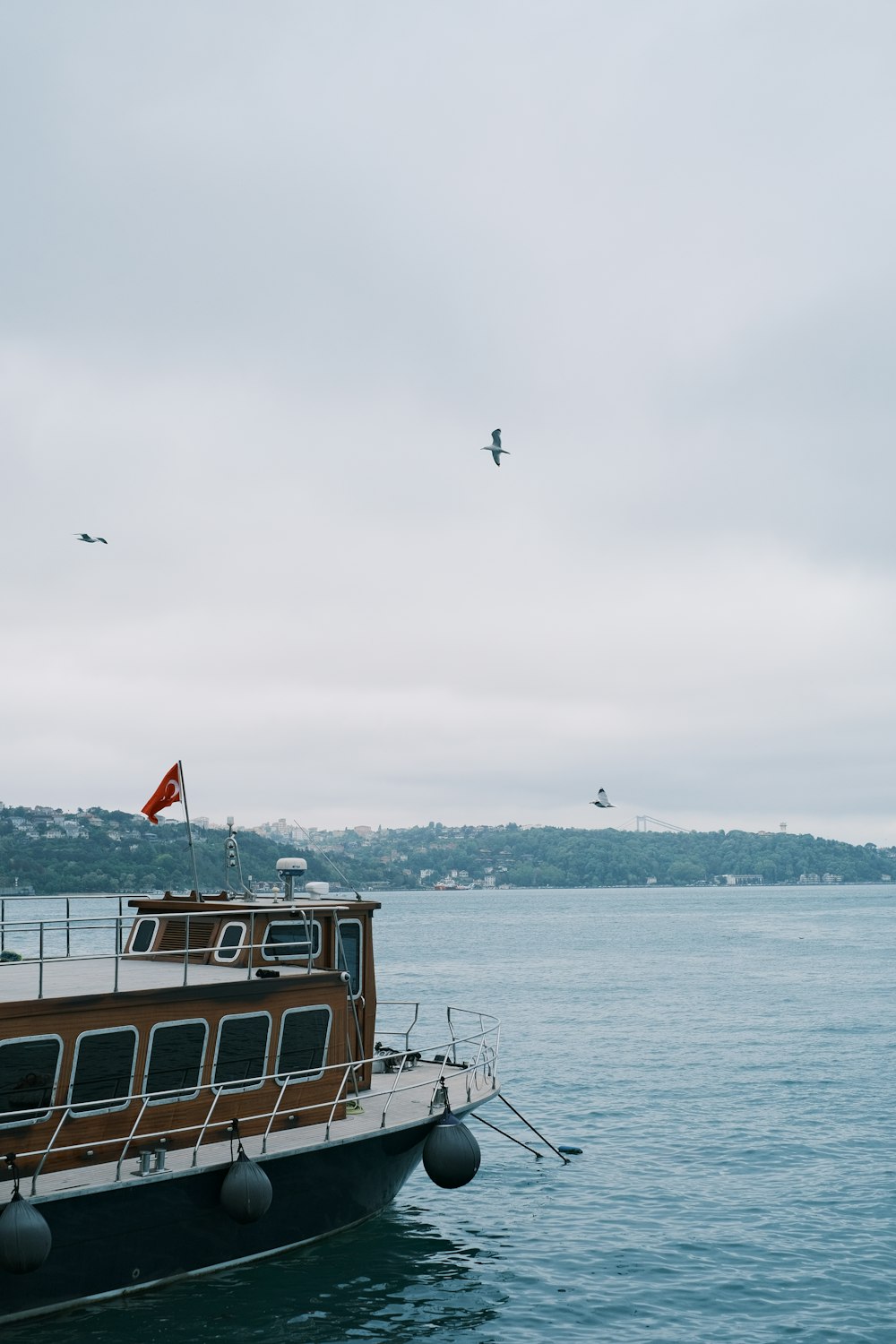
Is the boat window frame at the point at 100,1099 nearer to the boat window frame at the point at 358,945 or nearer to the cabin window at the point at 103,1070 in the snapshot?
the cabin window at the point at 103,1070

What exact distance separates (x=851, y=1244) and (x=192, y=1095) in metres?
10.8

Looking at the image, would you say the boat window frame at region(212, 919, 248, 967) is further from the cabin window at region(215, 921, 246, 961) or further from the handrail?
the handrail

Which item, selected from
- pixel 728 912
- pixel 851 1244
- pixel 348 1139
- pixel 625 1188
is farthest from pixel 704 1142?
pixel 728 912

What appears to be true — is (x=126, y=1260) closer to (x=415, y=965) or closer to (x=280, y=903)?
(x=280, y=903)

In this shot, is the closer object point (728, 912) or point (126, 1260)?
point (126, 1260)

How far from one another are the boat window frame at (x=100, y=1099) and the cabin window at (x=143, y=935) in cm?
413

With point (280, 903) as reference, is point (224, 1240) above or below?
below

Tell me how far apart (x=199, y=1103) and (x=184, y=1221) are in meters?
1.43

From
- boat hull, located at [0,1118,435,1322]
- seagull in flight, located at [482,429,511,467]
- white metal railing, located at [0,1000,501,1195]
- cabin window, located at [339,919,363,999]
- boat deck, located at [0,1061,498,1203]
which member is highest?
seagull in flight, located at [482,429,511,467]

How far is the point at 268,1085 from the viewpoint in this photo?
16.5m

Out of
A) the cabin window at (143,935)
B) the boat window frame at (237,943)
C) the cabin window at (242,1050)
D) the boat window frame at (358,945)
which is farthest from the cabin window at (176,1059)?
the cabin window at (143,935)

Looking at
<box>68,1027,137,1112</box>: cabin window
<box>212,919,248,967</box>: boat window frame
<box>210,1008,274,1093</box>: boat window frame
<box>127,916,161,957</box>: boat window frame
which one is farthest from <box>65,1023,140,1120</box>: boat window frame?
<box>127,916,161,957</box>: boat window frame

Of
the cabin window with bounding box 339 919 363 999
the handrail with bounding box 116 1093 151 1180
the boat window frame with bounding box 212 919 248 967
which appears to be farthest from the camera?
the cabin window with bounding box 339 919 363 999

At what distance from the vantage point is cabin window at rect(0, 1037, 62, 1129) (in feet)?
45.6
